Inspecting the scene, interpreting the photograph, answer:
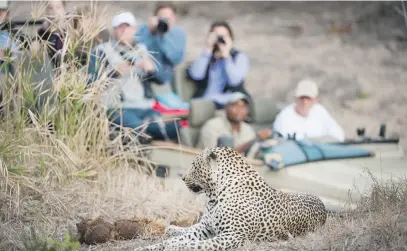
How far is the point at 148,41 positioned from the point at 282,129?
191cm

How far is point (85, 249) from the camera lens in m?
6.79

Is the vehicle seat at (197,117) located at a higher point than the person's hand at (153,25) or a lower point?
lower

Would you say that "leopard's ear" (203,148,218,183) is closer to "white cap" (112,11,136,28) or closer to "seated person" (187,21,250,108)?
"white cap" (112,11,136,28)

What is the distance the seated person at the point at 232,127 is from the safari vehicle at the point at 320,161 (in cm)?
14

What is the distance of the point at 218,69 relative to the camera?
10539mm

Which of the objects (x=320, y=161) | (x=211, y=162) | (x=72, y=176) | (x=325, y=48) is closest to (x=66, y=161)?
(x=72, y=176)

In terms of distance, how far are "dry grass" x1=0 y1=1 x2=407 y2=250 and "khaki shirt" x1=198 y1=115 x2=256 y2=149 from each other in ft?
2.37

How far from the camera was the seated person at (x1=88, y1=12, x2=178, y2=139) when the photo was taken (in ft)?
28.3

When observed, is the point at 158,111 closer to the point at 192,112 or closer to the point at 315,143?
the point at 192,112

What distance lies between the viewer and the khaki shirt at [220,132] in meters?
9.42

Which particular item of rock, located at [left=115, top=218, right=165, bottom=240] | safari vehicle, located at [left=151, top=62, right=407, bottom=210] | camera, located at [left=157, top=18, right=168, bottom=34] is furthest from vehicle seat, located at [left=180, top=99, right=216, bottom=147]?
rock, located at [left=115, top=218, right=165, bottom=240]

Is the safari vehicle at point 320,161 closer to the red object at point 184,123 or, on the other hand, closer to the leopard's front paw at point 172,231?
the red object at point 184,123

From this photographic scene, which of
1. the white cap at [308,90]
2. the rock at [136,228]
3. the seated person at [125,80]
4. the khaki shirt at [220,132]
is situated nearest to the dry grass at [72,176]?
the rock at [136,228]

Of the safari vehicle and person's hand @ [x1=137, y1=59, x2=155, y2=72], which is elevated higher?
person's hand @ [x1=137, y1=59, x2=155, y2=72]
